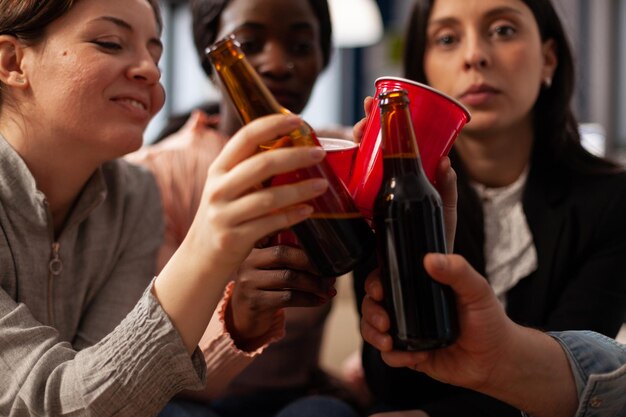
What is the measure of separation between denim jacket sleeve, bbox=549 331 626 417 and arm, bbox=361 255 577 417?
0.04 ft

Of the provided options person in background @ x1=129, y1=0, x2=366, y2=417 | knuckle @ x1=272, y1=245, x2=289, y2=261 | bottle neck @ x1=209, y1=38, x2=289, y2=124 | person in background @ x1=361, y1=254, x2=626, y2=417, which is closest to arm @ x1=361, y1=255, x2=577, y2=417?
person in background @ x1=361, y1=254, x2=626, y2=417

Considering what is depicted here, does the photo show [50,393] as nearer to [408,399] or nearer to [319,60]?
[408,399]

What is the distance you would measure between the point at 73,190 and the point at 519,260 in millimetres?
774

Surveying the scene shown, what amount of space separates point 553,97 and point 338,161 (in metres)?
0.75

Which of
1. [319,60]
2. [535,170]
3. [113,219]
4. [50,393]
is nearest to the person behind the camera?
[50,393]

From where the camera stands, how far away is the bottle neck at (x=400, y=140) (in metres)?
0.62

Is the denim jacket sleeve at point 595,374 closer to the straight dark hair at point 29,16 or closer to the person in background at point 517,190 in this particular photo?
the person in background at point 517,190

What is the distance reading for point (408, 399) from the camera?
3.61 ft

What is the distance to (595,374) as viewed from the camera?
0.74 metres

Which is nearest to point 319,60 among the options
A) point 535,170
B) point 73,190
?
point 535,170

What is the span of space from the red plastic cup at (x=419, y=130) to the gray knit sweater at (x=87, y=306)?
253 millimetres

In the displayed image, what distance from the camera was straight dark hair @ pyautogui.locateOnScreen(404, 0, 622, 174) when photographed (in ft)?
4.01

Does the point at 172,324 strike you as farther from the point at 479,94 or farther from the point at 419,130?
the point at 479,94

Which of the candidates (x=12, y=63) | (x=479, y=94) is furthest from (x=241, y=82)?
(x=479, y=94)
